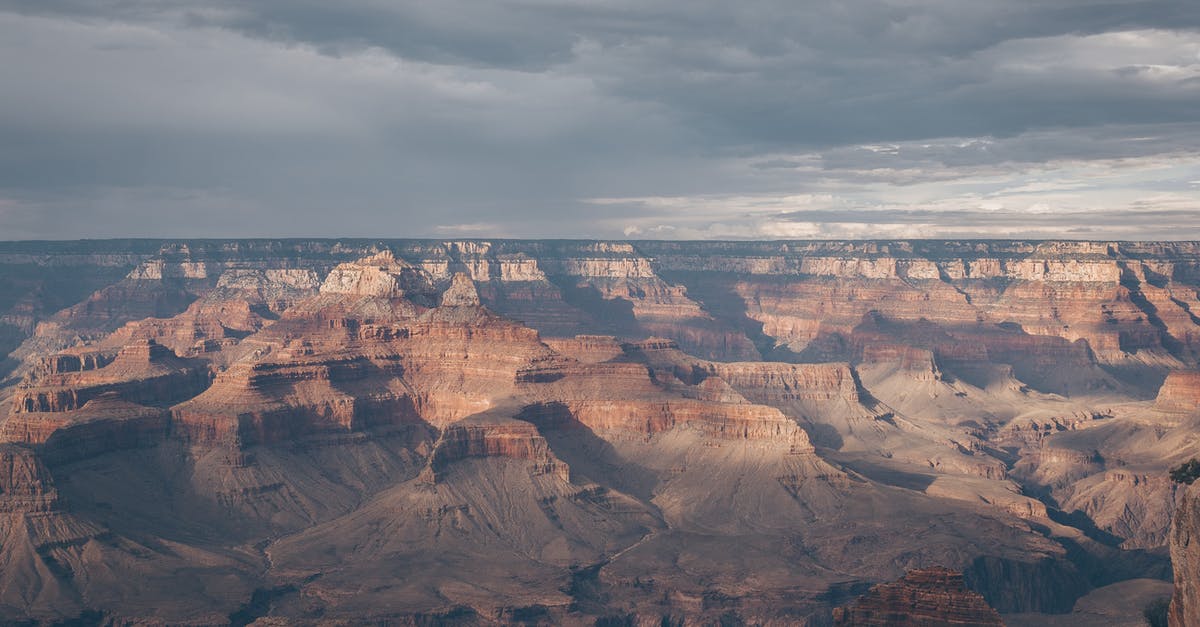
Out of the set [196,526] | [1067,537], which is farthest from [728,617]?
[196,526]

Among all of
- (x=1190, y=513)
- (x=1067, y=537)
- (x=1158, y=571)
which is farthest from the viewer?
(x=1067, y=537)

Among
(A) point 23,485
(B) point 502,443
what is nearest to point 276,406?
(B) point 502,443

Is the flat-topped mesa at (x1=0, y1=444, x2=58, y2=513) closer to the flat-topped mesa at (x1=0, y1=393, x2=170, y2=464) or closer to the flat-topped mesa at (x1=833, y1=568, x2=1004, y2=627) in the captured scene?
the flat-topped mesa at (x1=0, y1=393, x2=170, y2=464)

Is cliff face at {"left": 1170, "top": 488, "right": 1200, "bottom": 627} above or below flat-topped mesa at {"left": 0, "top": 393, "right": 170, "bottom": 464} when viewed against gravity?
above

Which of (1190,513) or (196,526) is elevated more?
(1190,513)

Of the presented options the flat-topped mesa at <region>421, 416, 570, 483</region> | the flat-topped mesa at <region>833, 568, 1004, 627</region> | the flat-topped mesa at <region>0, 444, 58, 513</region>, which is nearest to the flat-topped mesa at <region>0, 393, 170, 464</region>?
the flat-topped mesa at <region>0, 444, 58, 513</region>

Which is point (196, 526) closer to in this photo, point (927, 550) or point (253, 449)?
point (253, 449)

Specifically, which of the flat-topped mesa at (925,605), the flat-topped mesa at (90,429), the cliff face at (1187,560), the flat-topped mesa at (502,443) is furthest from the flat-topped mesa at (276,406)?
the cliff face at (1187,560)

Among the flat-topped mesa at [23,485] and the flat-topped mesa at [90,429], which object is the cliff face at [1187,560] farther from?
the flat-topped mesa at [90,429]
